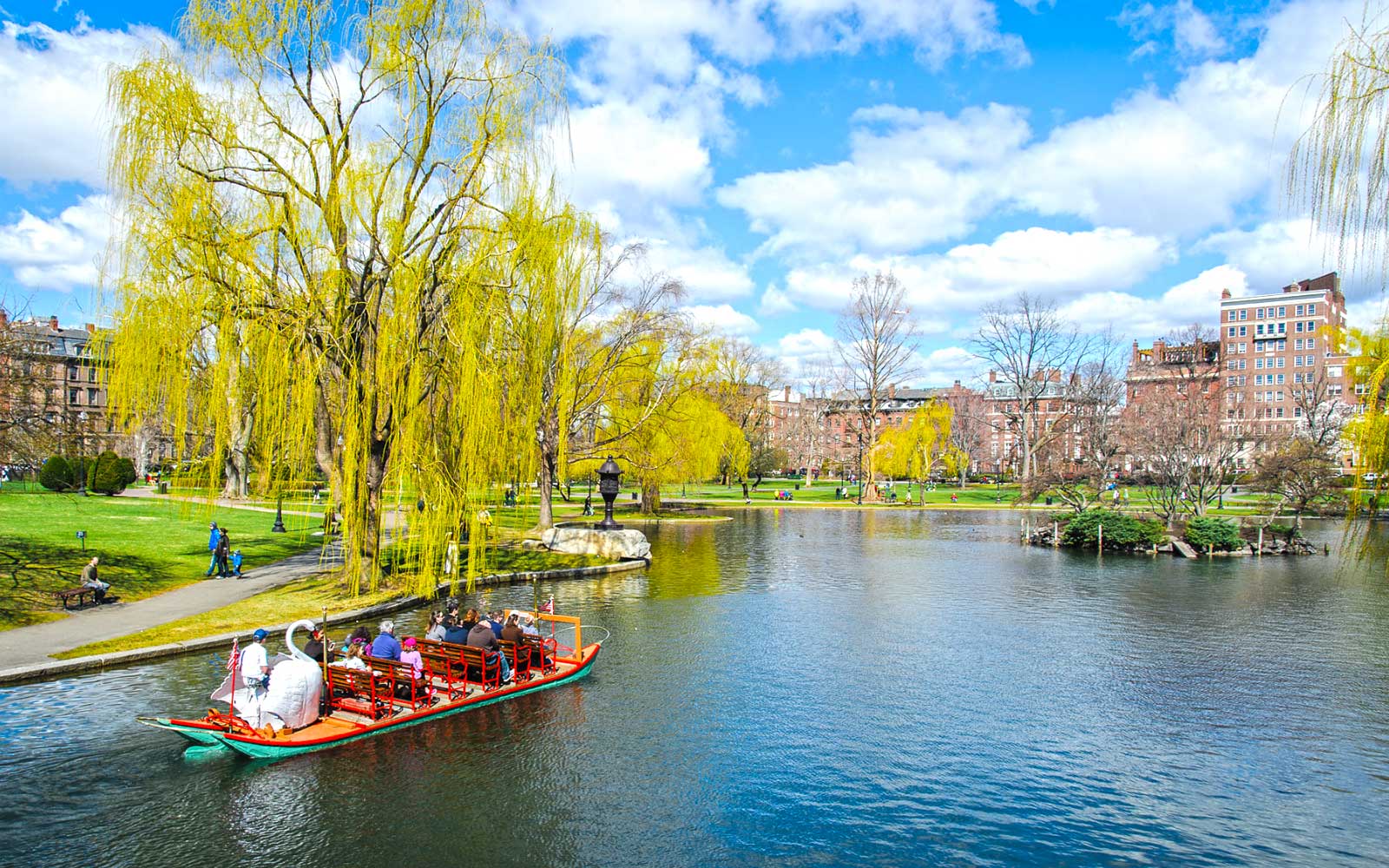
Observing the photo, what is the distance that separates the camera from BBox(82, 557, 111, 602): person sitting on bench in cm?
2059

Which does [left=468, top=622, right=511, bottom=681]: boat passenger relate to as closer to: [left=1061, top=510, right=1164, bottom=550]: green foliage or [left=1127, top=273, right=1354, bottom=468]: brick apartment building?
[left=1061, top=510, right=1164, bottom=550]: green foliage

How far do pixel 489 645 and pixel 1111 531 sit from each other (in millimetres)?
34105

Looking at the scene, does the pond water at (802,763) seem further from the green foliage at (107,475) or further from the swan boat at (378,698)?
the green foliage at (107,475)

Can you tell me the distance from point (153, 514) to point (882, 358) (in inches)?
2240

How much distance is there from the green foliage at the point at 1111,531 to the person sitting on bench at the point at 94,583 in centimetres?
3864

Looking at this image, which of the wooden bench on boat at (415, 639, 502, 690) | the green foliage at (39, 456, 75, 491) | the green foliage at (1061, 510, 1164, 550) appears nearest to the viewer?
the wooden bench on boat at (415, 639, 502, 690)

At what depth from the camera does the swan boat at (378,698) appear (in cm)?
1224

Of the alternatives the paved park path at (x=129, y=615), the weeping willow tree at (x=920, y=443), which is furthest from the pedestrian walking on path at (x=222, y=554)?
the weeping willow tree at (x=920, y=443)

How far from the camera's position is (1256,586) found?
2900 cm

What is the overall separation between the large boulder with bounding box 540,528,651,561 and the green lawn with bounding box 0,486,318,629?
1041 centimetres

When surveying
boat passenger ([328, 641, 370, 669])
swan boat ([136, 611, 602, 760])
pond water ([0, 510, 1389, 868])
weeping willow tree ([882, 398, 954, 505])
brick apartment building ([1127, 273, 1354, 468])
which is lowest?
pond water ([0, 510, 1389, 868])

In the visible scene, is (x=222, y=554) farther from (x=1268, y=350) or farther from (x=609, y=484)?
(x=1268, y=350)

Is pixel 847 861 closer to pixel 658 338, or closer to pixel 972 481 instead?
pixel 658 338

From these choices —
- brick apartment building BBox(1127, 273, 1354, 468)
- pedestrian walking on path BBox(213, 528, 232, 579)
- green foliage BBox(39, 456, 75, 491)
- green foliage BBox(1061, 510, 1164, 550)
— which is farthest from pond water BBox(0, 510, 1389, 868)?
brick apartment building BBox(1127, 273, 1354, 468)
